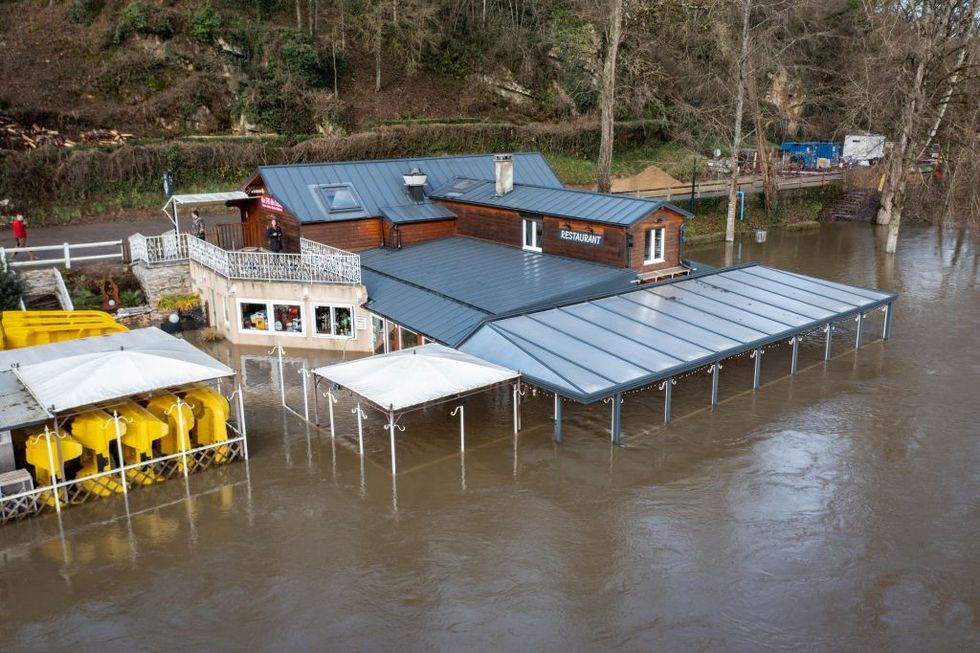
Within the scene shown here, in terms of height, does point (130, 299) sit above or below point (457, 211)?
below

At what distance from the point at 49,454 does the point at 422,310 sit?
10640 millimetres

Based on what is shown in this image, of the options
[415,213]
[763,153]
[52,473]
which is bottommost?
[52,473]

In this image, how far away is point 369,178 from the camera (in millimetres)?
31312

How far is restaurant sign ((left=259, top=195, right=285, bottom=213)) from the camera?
29.6m

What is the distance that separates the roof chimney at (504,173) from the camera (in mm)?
29719

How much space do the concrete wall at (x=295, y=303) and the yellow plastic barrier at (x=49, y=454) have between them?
1070 centimetres

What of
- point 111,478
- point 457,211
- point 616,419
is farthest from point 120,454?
point 457,211

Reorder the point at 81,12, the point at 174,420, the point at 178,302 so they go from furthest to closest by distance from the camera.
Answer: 1. the point at 81,12
2. the point at 178,302
3. the point at 174,420

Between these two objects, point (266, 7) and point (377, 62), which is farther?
point (266, 7)

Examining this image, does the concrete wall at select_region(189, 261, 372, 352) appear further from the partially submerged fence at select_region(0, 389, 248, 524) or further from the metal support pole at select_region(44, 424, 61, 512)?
the metal support pole at select_region(44, 424, 61, 512)

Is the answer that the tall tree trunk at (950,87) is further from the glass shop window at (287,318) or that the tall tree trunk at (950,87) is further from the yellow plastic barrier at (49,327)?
the yellow plastic barrier at (49,327)

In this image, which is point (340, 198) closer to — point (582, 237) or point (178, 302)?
point (178, 302)

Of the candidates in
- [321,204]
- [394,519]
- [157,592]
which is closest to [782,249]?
[321,204]

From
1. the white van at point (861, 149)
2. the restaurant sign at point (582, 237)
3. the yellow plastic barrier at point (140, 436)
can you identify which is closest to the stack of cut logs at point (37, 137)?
the restaurant sign at point (582, 237)
